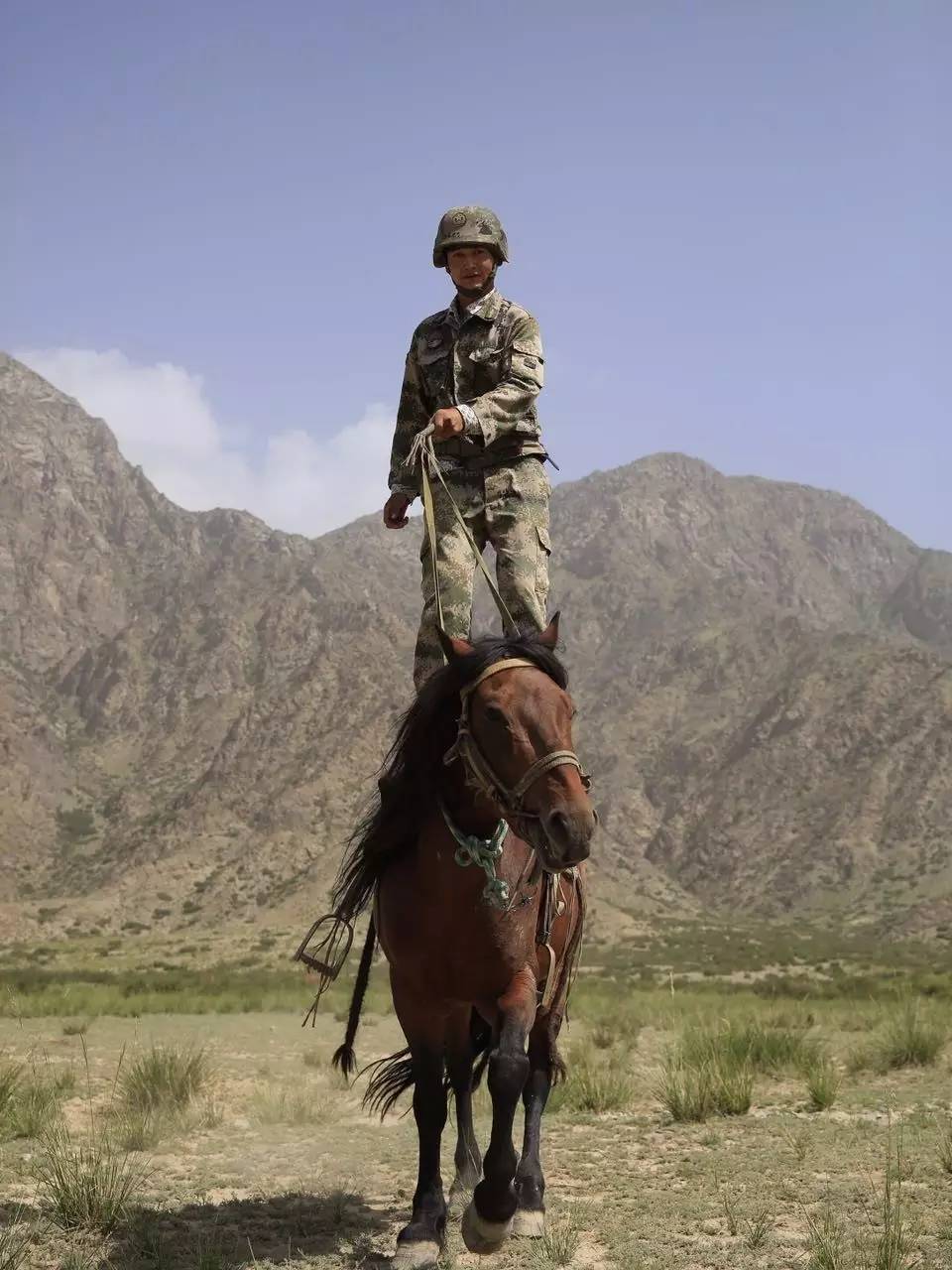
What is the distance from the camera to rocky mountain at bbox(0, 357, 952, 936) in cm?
7781

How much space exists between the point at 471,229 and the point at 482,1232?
4672 millimetres

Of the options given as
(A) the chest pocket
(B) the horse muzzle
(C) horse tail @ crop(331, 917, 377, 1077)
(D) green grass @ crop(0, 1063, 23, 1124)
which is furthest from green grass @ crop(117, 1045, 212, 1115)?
(B) the horse muzzle

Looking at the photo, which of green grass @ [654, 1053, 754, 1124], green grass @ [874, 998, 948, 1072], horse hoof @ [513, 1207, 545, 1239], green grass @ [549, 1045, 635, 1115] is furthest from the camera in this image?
green grass @ [874, 998, 948, 1072]

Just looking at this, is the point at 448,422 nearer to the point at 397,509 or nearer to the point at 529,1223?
the point at 397,509

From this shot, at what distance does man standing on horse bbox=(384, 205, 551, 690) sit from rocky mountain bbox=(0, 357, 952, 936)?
5414 centimetres

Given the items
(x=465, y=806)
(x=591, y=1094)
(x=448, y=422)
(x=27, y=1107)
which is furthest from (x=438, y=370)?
(x=591, y=1094)

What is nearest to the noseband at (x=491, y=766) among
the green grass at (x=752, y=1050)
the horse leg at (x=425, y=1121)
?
the horse leg at (x=425, y=1121)

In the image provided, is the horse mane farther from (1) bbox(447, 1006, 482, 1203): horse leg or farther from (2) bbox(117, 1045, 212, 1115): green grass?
(2) bbox(117, 1045, 212, 1115): green grass

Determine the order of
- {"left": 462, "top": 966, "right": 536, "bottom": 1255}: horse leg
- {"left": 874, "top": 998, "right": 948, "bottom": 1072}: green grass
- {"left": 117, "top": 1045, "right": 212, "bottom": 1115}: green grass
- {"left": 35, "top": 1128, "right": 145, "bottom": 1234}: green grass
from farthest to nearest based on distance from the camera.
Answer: {"left": 874, "top": 998, "right": 948, "bottom": 1072}: green grass, {"left": 117, "top": 1045, "right": 212, "bottom": 1115}: green grass, {"left": 35, "top": 1128, "right": 145, "bottom": 1234}: green grass, {"left": 462, "top": 966, "right": 536, "bottom": 1255}: horse leg

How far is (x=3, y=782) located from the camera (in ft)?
313

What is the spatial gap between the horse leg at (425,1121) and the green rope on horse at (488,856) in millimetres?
673

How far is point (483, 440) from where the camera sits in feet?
20.2

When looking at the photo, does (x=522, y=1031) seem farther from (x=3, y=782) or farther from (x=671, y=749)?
(x=671, y=749)

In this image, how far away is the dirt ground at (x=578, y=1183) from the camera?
18.2 feet
